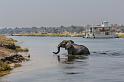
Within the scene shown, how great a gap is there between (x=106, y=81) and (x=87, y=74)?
5191 mm

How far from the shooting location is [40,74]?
37.5 m

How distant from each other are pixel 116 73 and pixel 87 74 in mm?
2834

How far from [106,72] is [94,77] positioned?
4.24 meters

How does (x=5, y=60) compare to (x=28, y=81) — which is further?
(x=5, y=60)

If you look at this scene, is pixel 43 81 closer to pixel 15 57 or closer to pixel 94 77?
pixel 94 77

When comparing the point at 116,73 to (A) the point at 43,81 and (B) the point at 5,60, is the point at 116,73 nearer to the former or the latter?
(A) the point at 43,81

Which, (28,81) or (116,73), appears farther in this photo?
(116,73)

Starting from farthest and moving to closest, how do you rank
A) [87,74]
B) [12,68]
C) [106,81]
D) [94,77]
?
[12,68]
[87,74]
[94,77]
[106,81]

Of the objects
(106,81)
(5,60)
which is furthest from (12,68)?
(106,81)

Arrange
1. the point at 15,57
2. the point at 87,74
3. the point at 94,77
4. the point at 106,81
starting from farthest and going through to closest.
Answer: the point at 15,57 → the point at 87,74 → the point at 94,77 → the point at 106,81

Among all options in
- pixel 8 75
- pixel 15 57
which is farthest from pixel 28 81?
pixel 15 57

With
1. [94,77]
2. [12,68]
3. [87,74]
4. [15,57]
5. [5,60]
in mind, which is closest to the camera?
[94,77]

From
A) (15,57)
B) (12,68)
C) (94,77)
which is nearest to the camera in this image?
(94,77)

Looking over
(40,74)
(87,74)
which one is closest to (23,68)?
(40,74)
